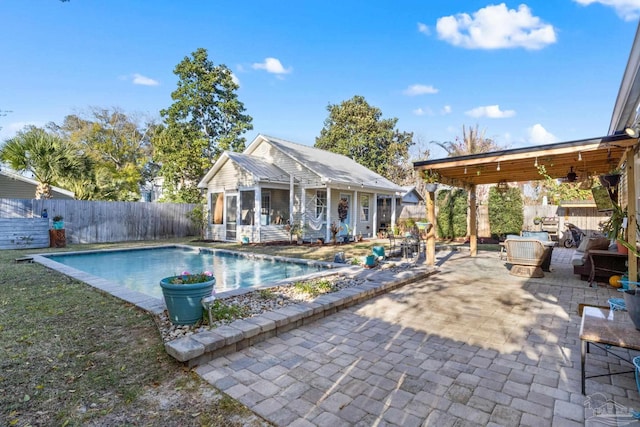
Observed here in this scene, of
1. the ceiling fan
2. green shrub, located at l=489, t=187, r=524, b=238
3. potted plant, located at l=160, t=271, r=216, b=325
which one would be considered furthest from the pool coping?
green shrub, located at l=489, t=187, r=524, b=238

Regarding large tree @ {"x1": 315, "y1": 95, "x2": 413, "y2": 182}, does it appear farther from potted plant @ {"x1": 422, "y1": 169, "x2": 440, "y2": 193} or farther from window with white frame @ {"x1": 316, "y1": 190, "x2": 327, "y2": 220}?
potted plant @ {"x1": 422, "y1": 169, "x2": 440, "y2": 193}

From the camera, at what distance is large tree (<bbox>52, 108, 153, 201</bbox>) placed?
2375 centimetres

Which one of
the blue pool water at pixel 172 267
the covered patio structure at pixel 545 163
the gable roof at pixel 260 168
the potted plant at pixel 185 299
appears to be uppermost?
the gable roof at pixel 260 168

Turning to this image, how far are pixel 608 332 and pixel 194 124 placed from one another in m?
21.5

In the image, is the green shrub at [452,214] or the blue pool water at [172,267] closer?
the blue pool water at [172,267]

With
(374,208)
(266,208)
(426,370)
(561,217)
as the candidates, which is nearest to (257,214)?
(266,208)

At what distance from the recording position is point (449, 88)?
21047 mm

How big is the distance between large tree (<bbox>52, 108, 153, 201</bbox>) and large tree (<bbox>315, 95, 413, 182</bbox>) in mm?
15653

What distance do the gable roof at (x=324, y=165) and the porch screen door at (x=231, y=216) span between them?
311 cm

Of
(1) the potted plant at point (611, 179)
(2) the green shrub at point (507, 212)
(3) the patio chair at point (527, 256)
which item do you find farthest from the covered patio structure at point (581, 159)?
(2) the green shrub at point (507, 212)

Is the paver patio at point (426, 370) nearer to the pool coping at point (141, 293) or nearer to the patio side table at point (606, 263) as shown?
the pool coping at point (141, 293)

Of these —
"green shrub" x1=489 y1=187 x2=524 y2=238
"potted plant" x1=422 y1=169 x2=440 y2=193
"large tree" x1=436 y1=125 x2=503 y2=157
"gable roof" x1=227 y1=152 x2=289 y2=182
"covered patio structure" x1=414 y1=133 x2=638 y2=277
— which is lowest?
"green shrub" x1=489 y1=187 x2=524 y2=238

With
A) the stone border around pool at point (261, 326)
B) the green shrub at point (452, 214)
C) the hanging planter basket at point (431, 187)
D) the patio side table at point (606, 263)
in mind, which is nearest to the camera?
the stone border around pool at point (261, 326)

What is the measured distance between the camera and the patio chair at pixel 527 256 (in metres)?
6.61
